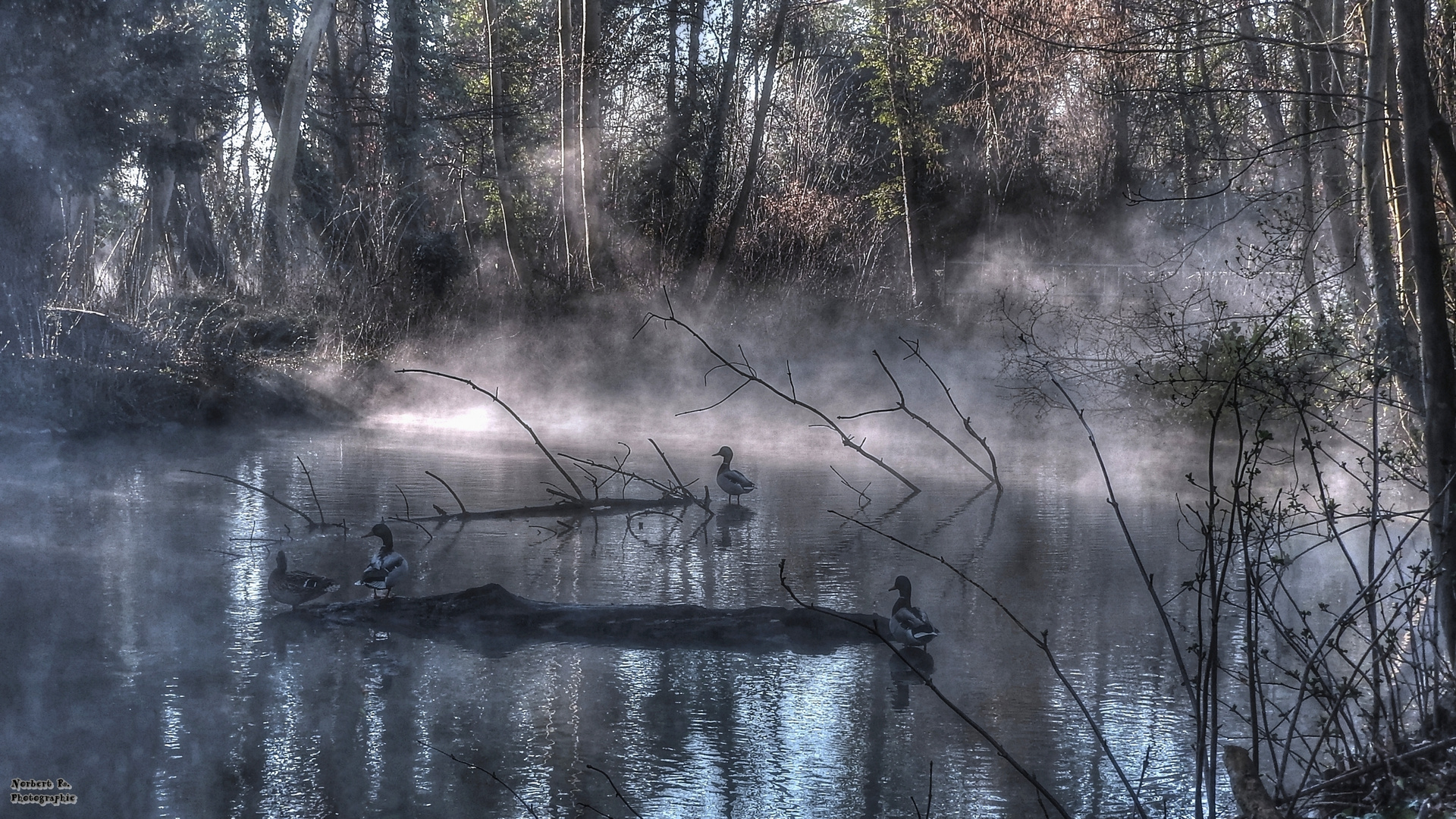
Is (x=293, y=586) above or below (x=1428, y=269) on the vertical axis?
below

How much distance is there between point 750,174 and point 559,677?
14.3 meters

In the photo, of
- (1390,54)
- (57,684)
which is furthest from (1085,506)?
(57,684)

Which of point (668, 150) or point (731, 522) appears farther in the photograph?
point (668, 150)

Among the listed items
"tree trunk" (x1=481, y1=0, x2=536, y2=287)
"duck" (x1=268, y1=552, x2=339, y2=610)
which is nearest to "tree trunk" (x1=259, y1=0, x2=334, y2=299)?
"tree trunk" (x1=481, y1=0, x2=536, y2=287)

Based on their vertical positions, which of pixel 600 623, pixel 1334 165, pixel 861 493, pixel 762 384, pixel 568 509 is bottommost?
pixel 600 623

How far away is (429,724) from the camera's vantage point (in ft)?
15.4

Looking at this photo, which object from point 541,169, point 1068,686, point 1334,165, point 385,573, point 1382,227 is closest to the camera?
point 1068,686

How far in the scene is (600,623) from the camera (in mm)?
5895

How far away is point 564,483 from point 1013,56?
891cm

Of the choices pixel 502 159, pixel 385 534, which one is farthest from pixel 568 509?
pixel 502 159

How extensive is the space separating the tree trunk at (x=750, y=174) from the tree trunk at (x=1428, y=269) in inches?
598

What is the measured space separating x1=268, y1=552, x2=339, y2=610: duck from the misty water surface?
0.15 m

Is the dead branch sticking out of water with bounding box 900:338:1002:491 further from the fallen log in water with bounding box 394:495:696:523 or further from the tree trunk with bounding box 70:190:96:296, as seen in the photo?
the tree trunk with bounding box 70:190:96:296

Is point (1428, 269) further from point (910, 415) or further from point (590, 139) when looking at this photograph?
point (590, 139)
